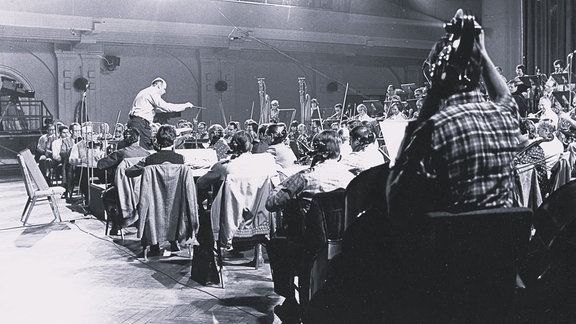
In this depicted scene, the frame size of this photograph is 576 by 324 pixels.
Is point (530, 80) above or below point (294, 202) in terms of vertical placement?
above

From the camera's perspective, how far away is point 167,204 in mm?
4789

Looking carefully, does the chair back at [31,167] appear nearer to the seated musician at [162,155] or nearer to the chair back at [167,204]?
the seated musician at [162,155]

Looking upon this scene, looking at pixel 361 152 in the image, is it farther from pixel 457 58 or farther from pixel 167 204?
pixel 457 58

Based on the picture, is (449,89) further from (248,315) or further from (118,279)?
(118,279)

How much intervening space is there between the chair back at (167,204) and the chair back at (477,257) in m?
3.20

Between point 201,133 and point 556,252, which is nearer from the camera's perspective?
point 556,252

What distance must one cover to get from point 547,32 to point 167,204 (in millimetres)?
12083

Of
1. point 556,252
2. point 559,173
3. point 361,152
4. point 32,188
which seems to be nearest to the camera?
point 556,252

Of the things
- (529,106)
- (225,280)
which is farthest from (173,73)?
(225,280)

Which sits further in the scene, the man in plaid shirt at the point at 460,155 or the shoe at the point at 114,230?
the shoe at the point at 114,230

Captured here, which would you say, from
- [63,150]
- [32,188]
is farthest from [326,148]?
[63,150]

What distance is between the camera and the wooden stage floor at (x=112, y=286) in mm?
3553

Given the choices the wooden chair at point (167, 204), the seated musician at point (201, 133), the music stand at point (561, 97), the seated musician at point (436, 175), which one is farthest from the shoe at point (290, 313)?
the music stand at point (561, 97)

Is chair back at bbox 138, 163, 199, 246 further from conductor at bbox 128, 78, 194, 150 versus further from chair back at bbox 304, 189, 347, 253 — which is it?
conductor at bbox 128, 78, 194, 150
